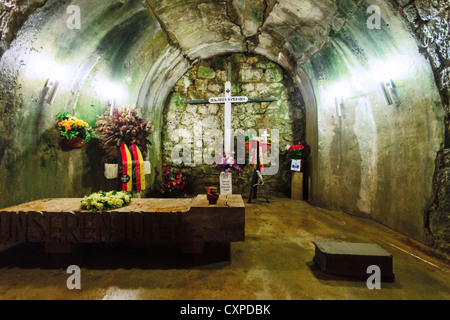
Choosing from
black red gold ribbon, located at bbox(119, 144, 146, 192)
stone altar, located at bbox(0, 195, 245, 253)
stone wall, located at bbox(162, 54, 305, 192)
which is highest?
stone wall, located at bbox(162, 54, 305, 192)

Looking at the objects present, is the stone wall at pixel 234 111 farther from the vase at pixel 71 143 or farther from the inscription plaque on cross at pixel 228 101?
the vase at pixel 71 143

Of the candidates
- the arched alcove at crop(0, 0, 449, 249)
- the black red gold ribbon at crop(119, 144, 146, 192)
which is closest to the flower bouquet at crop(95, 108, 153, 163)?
the black red gold ribbon at crop(119, 144, 146, 192)

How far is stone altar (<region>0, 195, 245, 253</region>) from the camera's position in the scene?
8.73 ft

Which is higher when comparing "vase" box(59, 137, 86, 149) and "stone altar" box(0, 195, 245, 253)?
"vase" box(59, 137, 86, 149)

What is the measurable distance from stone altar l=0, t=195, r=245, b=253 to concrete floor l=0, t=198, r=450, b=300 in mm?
289

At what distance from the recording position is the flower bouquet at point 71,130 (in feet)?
11.3

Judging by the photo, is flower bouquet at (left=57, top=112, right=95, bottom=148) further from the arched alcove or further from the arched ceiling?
the arched ceiling

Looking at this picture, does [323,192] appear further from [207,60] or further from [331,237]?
[207,60]

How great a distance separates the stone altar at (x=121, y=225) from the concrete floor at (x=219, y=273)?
289mm

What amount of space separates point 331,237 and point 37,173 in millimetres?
4929

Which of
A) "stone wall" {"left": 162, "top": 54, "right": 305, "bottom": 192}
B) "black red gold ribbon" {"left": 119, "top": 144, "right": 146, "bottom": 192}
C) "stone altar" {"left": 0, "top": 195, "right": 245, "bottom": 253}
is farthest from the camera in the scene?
"stone wall" {"left": 162, "top": 54, "right": 305, "bottom": 192}

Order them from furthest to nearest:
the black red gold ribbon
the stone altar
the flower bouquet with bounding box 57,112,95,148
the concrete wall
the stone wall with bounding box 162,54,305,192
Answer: the stone wall with bounding box 162,54,305,192, the black red gold ribbon, the flower bouquet with bounding box 57,112,95,148, the concrete wall, the stone altar

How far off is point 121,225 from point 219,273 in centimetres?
141
